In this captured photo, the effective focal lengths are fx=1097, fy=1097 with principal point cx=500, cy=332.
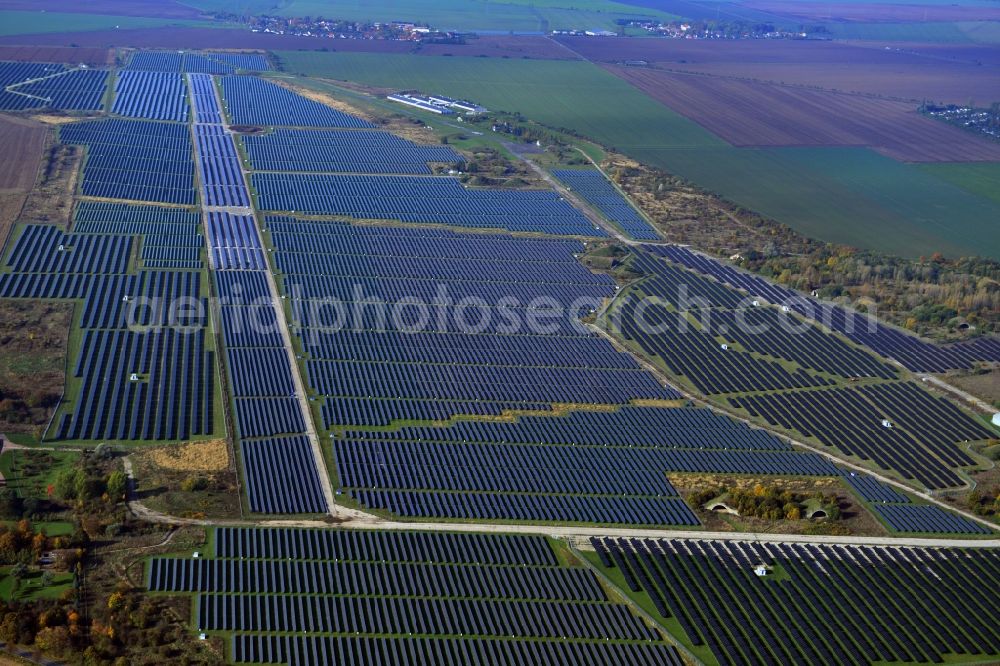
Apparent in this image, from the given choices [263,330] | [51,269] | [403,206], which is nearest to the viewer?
[263,330]

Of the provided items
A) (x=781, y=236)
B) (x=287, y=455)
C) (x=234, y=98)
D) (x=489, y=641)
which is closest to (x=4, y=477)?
(x=287, y=455)

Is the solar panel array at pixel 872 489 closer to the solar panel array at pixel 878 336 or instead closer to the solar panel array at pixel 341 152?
the solar panel array at pixel 878 336

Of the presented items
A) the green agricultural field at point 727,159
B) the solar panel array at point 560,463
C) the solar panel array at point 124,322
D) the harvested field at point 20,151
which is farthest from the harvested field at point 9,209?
the green agricultural field at point 727,159

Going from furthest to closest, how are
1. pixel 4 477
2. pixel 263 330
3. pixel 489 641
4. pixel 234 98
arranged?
pixel 234 98, pixel 263 330, pixel 4 477, pixel 489 641

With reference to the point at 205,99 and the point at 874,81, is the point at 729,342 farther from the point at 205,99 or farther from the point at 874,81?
the point at 874,81

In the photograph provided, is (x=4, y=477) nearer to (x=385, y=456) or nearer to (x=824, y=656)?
(x=385, y=456)

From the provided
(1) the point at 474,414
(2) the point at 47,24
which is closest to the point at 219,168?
(1) the point at 474,414

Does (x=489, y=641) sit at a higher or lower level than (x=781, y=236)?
lower
